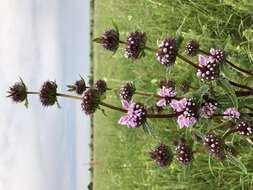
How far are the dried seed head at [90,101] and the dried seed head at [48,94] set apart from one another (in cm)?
26

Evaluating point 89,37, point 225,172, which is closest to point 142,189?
point 225,172

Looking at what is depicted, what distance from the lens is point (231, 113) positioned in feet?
6.75

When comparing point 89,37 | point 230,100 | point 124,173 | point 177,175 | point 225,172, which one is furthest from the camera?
point 89,37

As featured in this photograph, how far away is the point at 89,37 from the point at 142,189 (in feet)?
24.8

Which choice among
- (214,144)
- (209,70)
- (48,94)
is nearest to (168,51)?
(209,70)

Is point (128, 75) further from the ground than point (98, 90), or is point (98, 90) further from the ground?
point (128, 75)

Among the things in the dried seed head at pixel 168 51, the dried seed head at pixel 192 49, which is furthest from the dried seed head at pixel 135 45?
the dried seed head at pixel 192 49

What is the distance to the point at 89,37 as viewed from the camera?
36.0ft

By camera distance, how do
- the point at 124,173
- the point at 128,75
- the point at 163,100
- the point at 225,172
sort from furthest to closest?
the point at 128,75
the point at 124,173
the point at 225,172
the point at 163,100

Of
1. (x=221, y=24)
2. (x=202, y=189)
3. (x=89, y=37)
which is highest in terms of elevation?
(x=89, y=37)

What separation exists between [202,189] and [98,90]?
124cm

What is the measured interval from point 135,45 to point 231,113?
46 cm

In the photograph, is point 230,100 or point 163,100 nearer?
point 230,100

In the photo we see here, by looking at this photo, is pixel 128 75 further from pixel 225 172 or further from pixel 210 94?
pixel 210 94
